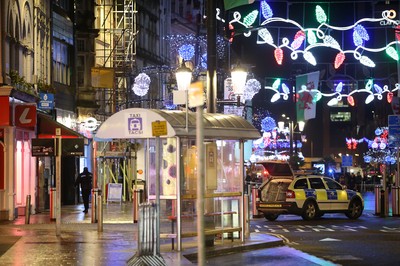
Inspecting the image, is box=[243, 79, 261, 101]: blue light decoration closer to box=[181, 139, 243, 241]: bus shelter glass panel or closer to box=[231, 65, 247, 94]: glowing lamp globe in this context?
box=[231, 65, 247, 94]: glowing lamp globe

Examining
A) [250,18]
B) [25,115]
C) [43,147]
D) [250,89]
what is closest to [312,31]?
[250,18]

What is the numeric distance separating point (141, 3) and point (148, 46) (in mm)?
3787

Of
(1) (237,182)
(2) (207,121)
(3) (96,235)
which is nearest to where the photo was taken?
(2) (207,121)

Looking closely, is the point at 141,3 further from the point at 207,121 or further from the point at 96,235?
the point at 207,121

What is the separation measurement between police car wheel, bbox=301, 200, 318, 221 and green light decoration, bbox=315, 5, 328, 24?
6.30 m

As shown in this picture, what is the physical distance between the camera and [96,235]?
22812 mm

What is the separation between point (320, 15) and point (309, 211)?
267 inches

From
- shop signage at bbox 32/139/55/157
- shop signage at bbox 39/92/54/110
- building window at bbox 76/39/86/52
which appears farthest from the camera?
building window at bbox 76/39/86/52

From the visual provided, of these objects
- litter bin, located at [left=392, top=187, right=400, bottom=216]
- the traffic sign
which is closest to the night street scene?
the traffic sign

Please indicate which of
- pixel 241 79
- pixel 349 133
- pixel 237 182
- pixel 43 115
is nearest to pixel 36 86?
pixel 43 115

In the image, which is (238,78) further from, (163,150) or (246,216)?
(163,150)

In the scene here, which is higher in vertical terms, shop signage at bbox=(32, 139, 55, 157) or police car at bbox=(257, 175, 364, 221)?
shop signage at bbox=(32, 139, 55, 157)

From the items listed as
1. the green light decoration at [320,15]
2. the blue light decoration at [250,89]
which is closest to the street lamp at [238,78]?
the green light decoration at [320,15]

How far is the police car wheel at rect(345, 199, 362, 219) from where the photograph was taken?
3170 centimetres
